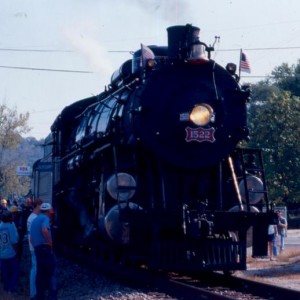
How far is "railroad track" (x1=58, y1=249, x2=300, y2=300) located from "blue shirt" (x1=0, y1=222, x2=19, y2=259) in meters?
1.85

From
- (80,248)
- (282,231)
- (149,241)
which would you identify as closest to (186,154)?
(149,241)

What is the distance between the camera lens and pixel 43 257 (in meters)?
11.0

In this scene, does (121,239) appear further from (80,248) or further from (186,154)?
(80,248)

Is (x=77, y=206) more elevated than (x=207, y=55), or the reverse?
(x=207, y=55)

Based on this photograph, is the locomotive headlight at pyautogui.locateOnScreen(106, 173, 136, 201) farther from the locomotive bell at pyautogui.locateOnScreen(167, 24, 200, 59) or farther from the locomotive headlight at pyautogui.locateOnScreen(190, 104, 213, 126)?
the locomotive bell at pyautogui.locateOnScreen(167, 24, 200, 59)

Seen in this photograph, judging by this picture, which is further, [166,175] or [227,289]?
[166,175]

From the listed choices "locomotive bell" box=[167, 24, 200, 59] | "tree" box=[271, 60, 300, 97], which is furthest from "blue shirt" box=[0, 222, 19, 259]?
"tree" box=[271, 60, 300, 97]

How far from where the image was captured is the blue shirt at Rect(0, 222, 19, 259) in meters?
13.1

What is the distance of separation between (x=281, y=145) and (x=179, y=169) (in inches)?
1340

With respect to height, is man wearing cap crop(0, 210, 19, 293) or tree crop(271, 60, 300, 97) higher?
tree crop(271, 60, 300, 97)

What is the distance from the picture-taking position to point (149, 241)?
12523mm

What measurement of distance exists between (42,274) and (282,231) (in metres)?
12.8

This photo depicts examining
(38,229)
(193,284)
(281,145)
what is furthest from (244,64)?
(281,145)

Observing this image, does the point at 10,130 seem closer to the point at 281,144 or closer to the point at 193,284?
the point at 281,144
